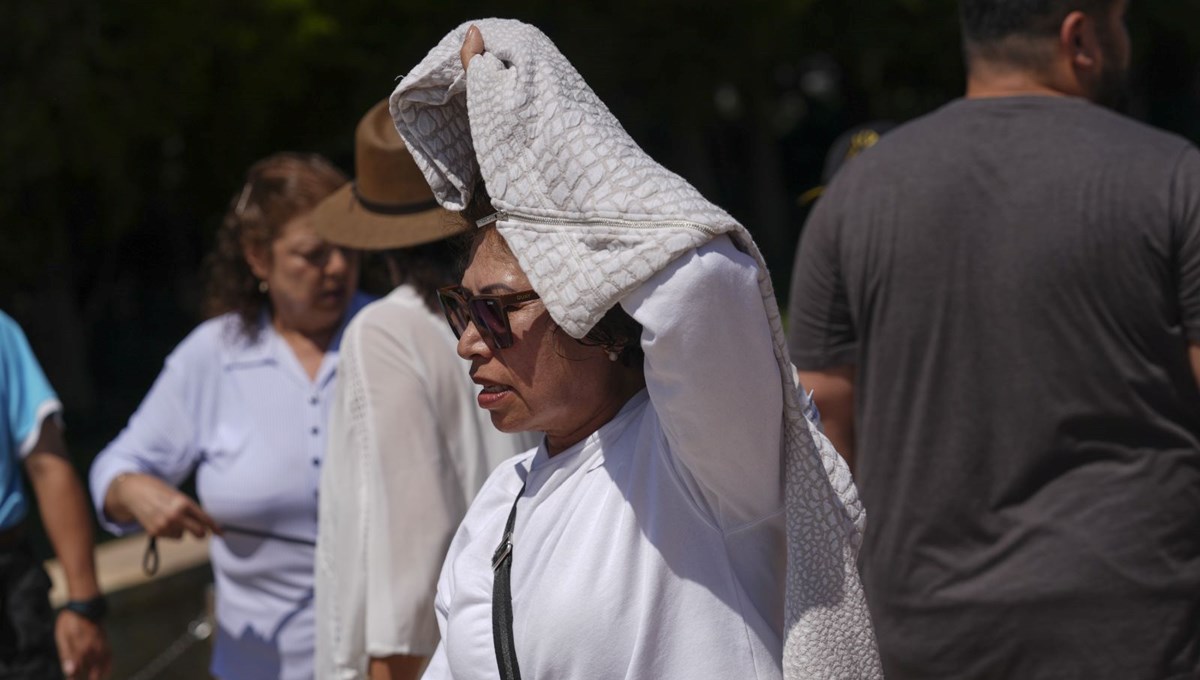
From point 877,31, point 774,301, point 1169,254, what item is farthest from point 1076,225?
point 877,31

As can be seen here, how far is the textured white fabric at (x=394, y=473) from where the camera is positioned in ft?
8.93

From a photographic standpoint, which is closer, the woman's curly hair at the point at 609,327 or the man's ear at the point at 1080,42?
the woman's curly hair at the point at 609,327

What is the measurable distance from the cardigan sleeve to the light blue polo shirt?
2.40 m

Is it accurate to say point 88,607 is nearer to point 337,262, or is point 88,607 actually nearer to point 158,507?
point 158,507

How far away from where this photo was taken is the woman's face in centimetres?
372

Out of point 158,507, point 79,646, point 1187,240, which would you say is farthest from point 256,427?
point 1187,240

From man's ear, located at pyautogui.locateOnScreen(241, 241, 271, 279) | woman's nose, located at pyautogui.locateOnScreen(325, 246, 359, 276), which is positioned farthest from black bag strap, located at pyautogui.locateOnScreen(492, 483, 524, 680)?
man's ear, located at pyautogui.locateOnScreen(241, 241, 271, 279)

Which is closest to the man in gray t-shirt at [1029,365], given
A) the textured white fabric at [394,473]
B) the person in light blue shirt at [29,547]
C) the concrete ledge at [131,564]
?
the textured white fabric at [394,473]

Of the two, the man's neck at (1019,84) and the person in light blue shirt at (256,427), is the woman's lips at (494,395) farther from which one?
the person in light blue shirt at (256,427)

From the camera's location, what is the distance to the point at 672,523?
1771mm

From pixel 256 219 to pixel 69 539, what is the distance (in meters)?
0.93

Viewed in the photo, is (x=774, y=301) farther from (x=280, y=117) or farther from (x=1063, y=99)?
(x=280, y=117)

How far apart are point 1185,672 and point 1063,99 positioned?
3.51ft

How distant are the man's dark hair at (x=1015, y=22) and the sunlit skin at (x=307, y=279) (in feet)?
5.41
